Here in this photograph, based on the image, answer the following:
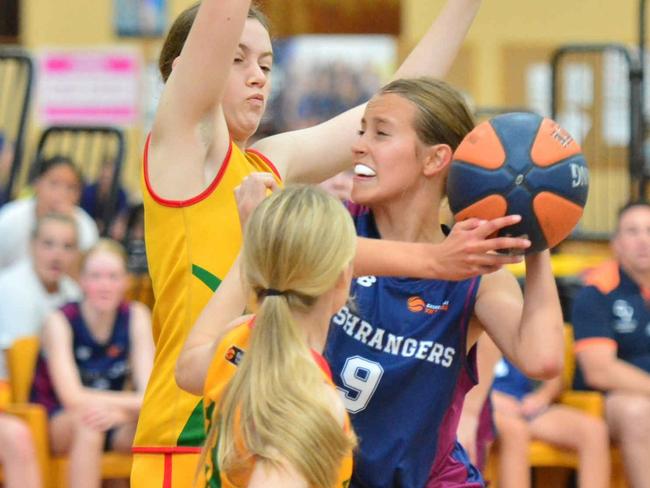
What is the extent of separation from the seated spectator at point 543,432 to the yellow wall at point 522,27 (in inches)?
277

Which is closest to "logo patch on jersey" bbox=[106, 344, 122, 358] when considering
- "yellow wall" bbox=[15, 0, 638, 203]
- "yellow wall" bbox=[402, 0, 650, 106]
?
"yellow wall" bbox=[15, 0, 638, 203]

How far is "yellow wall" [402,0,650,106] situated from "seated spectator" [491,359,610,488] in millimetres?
7025

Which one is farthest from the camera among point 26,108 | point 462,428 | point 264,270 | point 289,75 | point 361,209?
point 289,75

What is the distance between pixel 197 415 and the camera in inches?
135

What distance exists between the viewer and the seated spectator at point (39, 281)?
718 centimetres

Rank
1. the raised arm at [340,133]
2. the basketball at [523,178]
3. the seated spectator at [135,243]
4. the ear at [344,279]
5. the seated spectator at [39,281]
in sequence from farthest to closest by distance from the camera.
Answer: the seated spectator at [135,243] → the seated spectator at [39,281] → the raised arm at [340,133] → the basketball at [523,178] → the ear at [344,279]

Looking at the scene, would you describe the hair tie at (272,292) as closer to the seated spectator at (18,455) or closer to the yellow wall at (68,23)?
the seated spectator at (18,455)

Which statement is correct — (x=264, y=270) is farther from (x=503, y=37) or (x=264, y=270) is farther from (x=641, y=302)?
(x=503, y=37)

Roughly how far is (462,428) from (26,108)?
5.22 m

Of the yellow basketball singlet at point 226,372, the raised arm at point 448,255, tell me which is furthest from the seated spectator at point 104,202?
the yellow basketball singlet at point 226,372

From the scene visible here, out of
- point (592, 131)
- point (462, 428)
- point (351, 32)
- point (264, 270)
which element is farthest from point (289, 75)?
point (264, 270)

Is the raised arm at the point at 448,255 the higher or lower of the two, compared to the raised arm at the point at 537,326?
higher

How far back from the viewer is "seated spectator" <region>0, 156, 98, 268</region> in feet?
26.8

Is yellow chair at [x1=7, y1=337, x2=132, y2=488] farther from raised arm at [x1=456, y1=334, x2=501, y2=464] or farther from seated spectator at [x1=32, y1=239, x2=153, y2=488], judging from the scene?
raised arm at [x1=456, y1=334, x2=501, y2=464]
